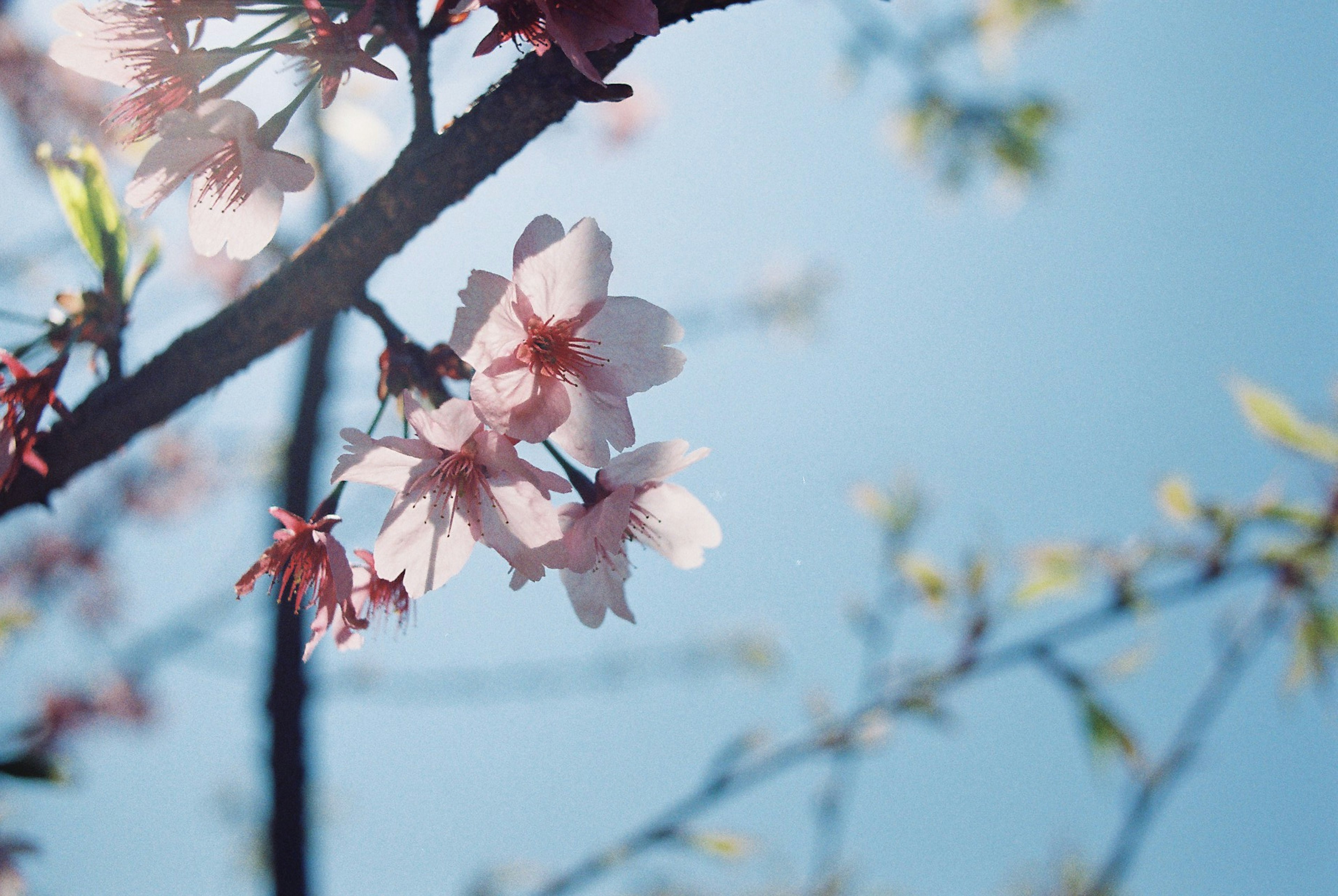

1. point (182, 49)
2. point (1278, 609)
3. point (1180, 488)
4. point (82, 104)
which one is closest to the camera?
point (182, 49)

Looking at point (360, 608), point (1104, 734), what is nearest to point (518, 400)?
point (360, 608)

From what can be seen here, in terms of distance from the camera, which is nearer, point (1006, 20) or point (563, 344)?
point (563, 344)

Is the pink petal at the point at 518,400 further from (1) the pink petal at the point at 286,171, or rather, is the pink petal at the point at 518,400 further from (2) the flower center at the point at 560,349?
(1) the pink petal at the point at 286,171

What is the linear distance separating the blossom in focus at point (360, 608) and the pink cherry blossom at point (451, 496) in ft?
0.19

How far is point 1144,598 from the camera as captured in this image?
1.72 metres

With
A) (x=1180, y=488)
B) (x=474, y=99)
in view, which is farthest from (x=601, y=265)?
(x=1180, y=488)

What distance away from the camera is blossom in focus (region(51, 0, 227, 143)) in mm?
695

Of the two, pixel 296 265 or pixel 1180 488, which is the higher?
pixel 296 265

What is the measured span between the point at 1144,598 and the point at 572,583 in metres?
1.42

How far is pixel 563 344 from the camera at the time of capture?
0.76 metres

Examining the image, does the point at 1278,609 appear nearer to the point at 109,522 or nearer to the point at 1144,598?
the point at 1144,598

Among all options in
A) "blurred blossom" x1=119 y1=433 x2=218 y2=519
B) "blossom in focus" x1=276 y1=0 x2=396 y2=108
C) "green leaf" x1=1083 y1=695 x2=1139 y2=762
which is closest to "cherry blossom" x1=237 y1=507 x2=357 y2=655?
"blossom in focus" x1=276 y1=0 x2=396 y2=108

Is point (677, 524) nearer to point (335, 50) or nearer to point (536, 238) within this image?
point (536, 238)

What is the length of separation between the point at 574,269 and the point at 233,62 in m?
0.36
